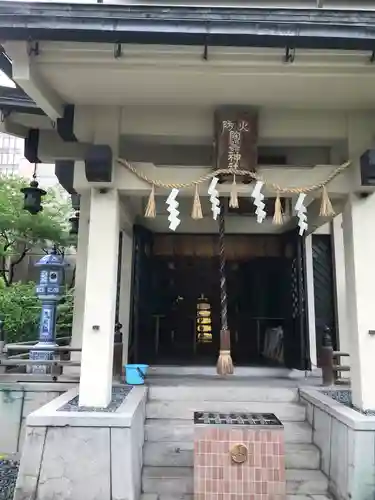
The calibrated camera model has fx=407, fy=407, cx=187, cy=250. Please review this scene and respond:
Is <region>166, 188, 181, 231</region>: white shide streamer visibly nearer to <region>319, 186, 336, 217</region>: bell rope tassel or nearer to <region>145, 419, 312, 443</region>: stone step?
<region>319, 186, 336, 217</region>: bell rope tassel

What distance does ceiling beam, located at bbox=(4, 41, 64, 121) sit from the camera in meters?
3.85

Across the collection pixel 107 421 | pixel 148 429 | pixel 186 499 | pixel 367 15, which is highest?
pixel 367 15

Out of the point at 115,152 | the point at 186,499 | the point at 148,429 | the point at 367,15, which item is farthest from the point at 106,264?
the point at 367,15

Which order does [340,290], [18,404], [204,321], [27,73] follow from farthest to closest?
[204,321]
[340,290]
[18,404]
[27,73]

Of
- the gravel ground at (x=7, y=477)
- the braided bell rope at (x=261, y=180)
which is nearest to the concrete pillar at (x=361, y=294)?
the braided bell rope at (x=261, y=180)

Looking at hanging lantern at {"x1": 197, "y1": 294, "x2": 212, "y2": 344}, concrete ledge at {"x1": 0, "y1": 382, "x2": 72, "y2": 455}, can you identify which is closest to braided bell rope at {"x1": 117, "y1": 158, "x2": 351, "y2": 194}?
concrete ledge at {"x1": 0, "y1": 382, "x2": 72, "y2": 455}

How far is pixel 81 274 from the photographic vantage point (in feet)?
24.8

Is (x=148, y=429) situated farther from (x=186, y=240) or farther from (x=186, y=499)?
(x=186, y=240)

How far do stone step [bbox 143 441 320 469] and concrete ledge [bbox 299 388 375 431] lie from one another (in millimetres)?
537

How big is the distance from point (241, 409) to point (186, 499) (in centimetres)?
157

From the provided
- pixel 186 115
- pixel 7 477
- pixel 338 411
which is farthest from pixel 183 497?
pixel 186 115

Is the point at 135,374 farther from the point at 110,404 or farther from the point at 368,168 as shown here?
the point at 368,168

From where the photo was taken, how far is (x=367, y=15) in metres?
3.67

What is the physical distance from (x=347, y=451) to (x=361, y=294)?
65.6 inches
